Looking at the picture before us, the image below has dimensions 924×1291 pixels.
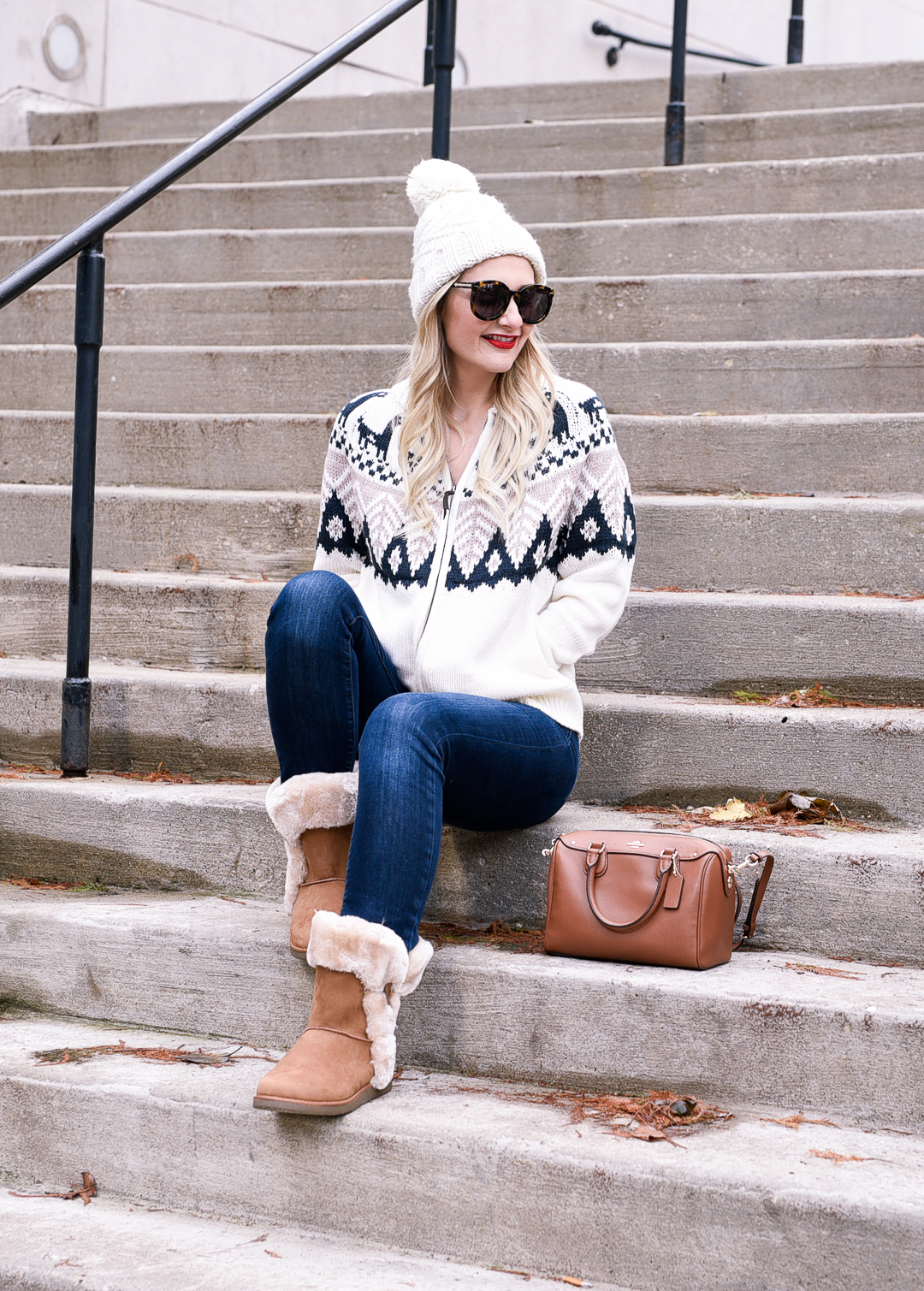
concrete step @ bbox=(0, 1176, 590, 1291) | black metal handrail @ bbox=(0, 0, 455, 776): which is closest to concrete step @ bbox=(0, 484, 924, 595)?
black metal handrail @ bbox=(0, 0, 455, 776)

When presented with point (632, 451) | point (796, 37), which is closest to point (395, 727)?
point (632, 451)

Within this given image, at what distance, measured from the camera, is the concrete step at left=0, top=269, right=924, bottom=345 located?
363 cm

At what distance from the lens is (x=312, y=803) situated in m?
2.28

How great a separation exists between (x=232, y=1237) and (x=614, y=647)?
1.45 m

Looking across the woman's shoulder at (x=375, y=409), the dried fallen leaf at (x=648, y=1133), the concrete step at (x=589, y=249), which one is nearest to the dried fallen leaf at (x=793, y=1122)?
the dried fallen leaf at (x=648, y=1133)

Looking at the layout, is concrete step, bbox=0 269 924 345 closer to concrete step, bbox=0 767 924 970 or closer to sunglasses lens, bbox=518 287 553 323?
sunglasses lens, bbox=518 287 553 323

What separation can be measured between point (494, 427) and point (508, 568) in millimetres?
285

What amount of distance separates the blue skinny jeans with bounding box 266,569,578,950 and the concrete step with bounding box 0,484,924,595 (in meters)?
0.79

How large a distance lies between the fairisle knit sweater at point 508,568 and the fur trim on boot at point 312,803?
0.87 ft

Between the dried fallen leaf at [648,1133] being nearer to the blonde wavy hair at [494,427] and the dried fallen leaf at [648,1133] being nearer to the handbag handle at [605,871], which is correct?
the handbag handle at [605,871]

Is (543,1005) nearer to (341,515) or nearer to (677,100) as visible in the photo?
(341,515)

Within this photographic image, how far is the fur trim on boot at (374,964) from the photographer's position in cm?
204

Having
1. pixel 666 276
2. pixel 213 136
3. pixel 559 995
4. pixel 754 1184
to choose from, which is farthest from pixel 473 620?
pixel 666 276

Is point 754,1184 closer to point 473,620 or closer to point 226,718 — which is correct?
point 473,620
